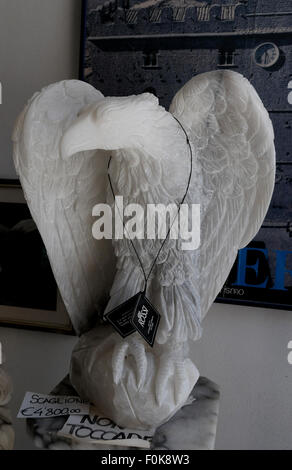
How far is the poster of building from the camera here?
117 centimetres

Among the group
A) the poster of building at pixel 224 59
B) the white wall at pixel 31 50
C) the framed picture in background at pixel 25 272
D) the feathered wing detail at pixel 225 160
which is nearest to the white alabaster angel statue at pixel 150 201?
the feathered wing detail at pixel 225 160

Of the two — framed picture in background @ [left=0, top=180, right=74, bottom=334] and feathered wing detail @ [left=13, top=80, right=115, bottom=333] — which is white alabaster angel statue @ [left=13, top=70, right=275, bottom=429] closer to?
feathered wing detail @ [left=13, top=80, right=115, bottom=333]

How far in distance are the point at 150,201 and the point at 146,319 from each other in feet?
0.75

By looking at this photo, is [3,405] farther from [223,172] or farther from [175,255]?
[223,172]

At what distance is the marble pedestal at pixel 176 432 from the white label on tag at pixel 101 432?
0.04 feet

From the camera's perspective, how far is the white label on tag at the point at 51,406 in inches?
36.4

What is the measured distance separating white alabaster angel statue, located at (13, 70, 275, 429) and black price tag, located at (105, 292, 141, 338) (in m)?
0.05

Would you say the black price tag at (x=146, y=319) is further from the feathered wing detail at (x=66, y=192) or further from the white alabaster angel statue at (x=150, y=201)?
the feathered wing detail at (x=66, y=192)

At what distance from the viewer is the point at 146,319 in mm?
895

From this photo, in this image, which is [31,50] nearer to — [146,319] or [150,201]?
[150,201]

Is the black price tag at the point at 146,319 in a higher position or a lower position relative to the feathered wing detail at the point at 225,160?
lower

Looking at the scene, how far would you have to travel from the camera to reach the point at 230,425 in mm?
1310

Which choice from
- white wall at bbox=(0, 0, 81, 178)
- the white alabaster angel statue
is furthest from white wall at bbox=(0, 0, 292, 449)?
the white alabaster angel statue
